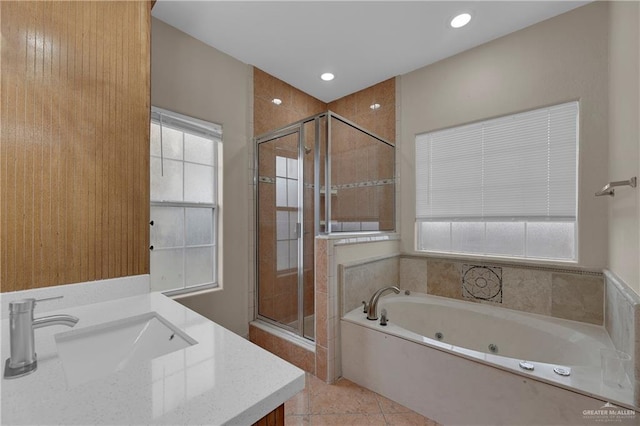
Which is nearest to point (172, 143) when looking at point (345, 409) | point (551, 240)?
point (345, 409)

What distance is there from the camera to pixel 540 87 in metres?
2.07

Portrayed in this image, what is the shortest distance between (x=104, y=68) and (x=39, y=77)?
10.4 inches

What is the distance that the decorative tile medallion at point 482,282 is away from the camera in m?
2.23

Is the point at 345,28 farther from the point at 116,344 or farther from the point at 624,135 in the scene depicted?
the point at 116,344

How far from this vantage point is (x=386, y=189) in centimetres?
281

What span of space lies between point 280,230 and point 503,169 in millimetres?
2014

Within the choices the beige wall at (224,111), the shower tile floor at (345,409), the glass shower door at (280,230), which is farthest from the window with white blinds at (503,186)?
the beige wall at (224,111)

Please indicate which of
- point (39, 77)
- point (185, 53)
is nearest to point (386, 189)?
point (185, 53)

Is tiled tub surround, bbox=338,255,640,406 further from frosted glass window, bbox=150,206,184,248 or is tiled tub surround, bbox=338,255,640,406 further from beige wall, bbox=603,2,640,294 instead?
frosted glass window, bbox=150,206,184,248

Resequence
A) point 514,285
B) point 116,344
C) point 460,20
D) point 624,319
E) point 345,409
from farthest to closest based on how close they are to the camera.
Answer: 1. point 514,285
2. point 460,20
3. point 345,409
4. point 624,319
5. point 116,344

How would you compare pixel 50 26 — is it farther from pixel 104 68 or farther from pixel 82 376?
pixel 82 376

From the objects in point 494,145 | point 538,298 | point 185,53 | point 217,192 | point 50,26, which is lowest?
point 538,298

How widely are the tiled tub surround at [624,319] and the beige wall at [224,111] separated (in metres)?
2.51

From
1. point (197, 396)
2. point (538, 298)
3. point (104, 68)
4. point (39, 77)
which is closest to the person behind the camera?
point (197, 396)
